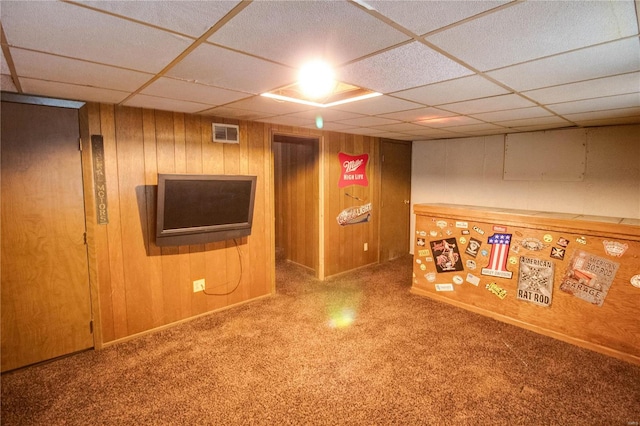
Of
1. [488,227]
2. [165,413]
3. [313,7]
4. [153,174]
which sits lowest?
[165,413]

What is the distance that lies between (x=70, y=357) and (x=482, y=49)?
3.79 m

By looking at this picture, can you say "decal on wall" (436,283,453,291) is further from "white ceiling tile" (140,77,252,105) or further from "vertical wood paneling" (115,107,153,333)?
"vertical wood paneling" (115,107,153,333)

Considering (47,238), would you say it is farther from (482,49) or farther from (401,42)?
(482,49)

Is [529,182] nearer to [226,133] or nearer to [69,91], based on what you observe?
[226,133]

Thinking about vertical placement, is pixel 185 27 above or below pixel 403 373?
above

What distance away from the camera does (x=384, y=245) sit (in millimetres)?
5648

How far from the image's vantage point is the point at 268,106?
2873 millimetres

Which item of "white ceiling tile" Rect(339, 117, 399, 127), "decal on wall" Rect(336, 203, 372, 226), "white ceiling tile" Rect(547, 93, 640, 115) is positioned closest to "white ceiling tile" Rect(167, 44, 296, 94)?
"white ceiling tile" Rect(339, 117, 399, 127)

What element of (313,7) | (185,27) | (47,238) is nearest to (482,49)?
(313,7)

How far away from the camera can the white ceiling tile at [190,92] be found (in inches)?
85.5

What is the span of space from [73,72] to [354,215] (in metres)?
3.82

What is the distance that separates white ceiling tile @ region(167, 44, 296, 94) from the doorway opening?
2.20m

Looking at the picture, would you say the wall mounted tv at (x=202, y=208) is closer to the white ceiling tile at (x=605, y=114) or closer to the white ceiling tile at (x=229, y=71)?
the white ceiling tile at (x=229, y=71)

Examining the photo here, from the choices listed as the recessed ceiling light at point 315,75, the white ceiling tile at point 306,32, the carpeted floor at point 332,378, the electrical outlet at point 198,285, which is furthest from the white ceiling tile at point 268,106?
the carpeted floor at point 332,378
